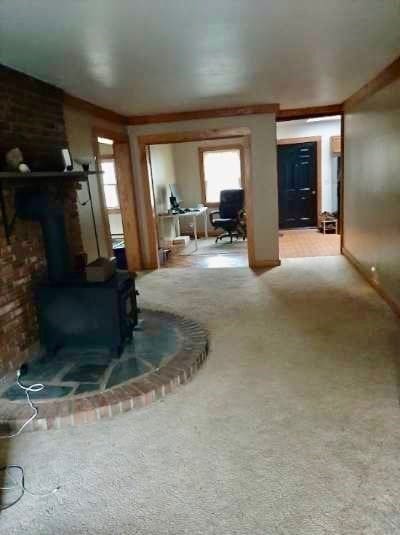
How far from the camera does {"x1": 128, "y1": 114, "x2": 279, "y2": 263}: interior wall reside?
17.3 feet

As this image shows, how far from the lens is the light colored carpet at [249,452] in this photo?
5.22 feet

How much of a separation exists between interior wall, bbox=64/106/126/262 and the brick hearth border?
1.93 meters

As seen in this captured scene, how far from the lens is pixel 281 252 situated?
265 inches

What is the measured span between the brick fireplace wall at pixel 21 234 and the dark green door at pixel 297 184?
20.5 feet

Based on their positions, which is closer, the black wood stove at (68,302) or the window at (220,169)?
the black wood stove at (68,302)

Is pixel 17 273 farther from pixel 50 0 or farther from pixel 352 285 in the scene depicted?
pixel 352 285

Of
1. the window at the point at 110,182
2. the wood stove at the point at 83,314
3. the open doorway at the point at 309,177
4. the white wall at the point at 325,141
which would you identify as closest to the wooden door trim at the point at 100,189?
the wood stove at the point at 83,314

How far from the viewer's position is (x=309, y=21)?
2.32 meters

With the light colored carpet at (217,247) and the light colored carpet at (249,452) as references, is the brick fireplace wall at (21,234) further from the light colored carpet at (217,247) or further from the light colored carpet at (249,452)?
the light colored carpet at (217,247)

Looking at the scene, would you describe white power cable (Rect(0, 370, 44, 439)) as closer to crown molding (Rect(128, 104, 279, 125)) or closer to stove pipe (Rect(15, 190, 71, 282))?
stove pipe (Rect(15, 190, 71, 282))

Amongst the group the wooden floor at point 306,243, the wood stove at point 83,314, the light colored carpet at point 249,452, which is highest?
the wood stove at point 83,314

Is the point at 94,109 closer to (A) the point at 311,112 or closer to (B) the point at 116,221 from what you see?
(A) the point at 311,112

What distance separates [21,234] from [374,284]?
3.54 meters

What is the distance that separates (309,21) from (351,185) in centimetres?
Answer: 343
